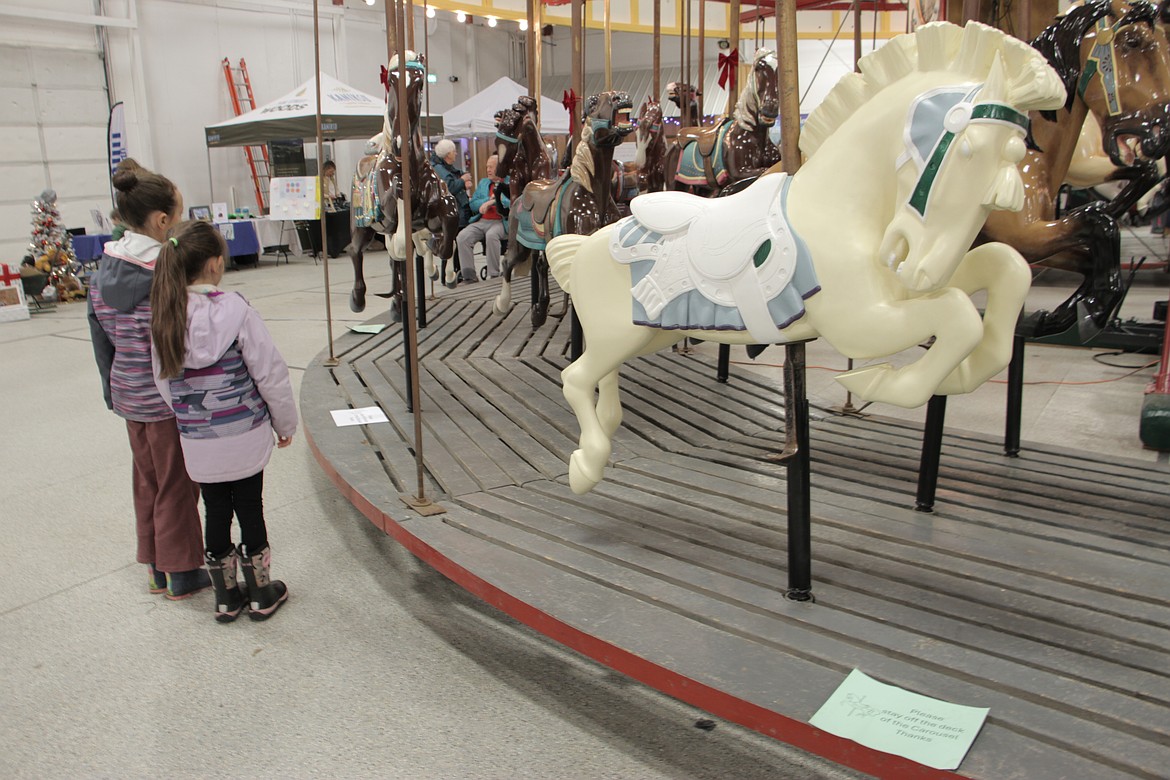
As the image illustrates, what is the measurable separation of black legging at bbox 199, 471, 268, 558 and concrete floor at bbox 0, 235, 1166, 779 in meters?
0.31

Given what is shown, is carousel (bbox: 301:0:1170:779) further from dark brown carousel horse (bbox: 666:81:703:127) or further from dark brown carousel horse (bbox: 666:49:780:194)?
dark brown carousel horse (bbox: 666:81:703:127)

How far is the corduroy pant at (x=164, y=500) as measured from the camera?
9.55 ft

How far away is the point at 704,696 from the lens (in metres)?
1.91

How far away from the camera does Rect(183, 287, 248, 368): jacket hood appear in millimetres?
2545

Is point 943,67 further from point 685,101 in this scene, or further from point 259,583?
point 685,101

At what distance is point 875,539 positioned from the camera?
2.71 metres

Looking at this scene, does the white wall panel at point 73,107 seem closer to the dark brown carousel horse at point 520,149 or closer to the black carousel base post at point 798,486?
the dark brown carousel horse at point 520,149

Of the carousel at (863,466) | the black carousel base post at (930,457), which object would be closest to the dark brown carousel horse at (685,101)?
the carousel at (863,466)

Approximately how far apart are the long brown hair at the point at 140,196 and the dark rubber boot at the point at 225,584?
112cm

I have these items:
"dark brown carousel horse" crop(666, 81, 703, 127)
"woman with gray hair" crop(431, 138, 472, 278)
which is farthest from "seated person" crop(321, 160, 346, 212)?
"dark brown carousel horse" crop(666, 81, 703, 127)

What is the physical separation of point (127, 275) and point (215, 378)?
1.60 feet

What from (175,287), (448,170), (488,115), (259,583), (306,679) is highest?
(488,115)

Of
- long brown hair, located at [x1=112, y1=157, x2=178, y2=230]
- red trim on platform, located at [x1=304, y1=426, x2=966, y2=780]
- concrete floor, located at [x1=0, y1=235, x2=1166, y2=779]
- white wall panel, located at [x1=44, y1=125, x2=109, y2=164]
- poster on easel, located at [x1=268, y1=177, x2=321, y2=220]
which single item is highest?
white wall panel, located at [x1=44, y1=125, x2=109, y2=164]

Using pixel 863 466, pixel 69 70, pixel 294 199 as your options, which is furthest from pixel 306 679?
pixel 69 70
